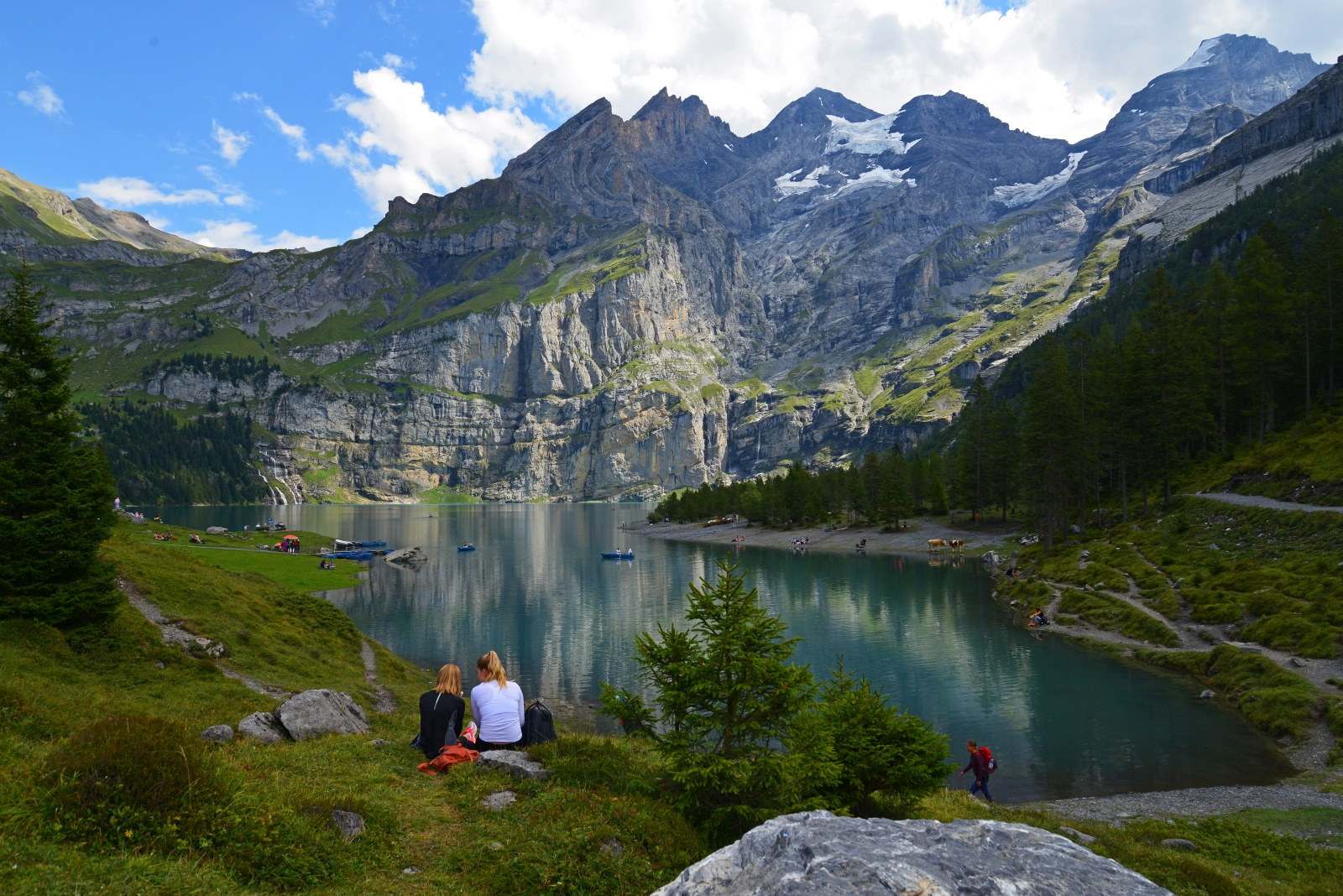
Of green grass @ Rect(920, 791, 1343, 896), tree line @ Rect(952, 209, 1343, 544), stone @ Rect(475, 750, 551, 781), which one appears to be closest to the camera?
stone @ Rect(475, 750, 551, 781)

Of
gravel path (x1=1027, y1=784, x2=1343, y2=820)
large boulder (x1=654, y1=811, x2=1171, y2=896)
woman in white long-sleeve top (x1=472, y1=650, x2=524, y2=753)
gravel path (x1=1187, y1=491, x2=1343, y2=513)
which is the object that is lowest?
gravel path (x1=1027, y1=784, x2=1343, y2=820)

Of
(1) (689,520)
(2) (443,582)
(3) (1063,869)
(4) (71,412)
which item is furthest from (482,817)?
(1) (689,520)

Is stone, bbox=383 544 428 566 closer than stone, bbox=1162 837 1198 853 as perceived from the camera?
No

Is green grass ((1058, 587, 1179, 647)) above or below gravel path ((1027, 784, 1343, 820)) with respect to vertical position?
above

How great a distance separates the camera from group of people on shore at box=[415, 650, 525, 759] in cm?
1465

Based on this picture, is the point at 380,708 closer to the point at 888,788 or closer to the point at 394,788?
the point at 394,788

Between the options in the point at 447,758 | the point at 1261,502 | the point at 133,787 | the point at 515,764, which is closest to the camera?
the point at 133,787

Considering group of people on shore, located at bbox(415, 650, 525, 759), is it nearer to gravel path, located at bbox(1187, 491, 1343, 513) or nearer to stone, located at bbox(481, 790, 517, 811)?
stone, located at bbox(481, 790, 517, 811)

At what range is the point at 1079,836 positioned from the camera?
1605cm

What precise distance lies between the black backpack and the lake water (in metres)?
16.7

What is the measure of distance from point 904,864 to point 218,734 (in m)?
15.4

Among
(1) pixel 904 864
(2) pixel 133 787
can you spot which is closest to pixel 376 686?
(2) pixel 133 787

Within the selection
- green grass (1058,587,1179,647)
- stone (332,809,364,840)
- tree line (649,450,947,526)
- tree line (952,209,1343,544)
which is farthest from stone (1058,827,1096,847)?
tree line (649,450,947,526)

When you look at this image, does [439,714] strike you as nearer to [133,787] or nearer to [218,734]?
[218,734]
